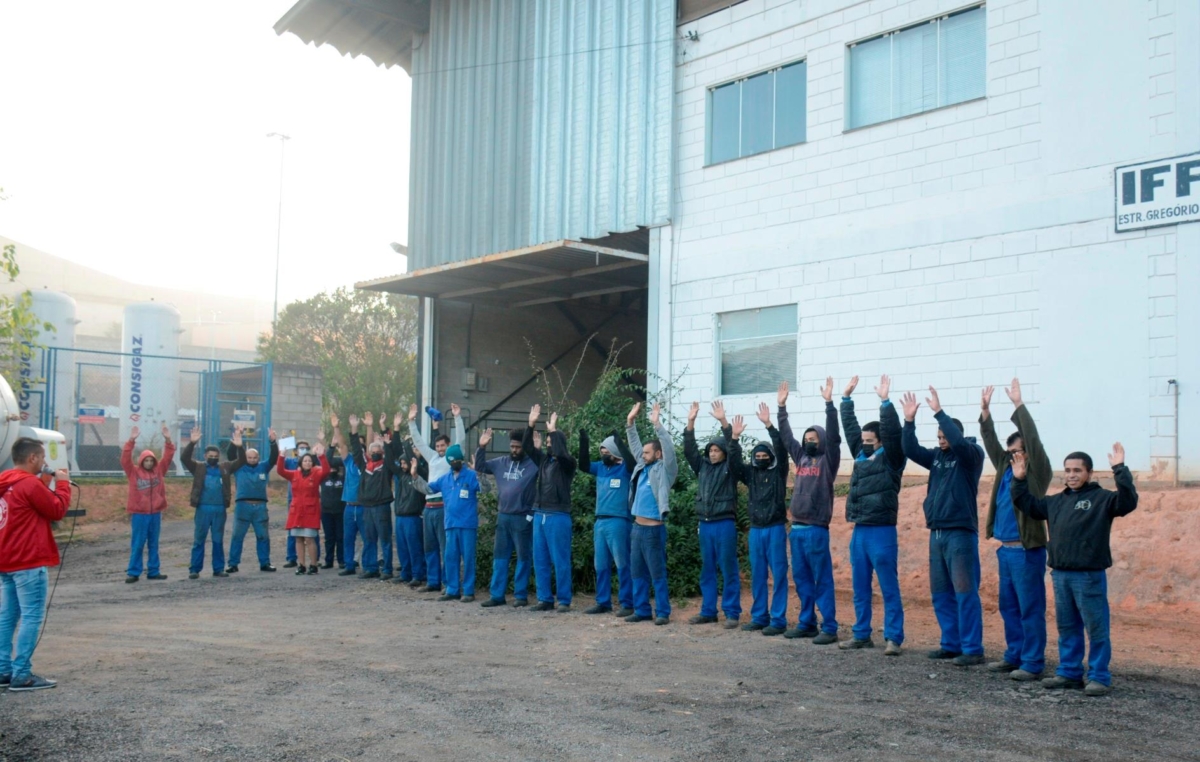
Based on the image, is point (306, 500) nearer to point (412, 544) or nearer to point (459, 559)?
point (412, 544)

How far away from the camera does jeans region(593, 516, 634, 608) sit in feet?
38.5

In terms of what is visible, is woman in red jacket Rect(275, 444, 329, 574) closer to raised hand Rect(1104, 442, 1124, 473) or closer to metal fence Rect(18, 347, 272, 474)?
metal fence Rect(18, 347, 272, 474)

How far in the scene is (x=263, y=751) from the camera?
6.18 metres

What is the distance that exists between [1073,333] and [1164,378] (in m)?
1.11

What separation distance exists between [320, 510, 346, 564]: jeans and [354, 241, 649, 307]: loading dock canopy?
4.51 m

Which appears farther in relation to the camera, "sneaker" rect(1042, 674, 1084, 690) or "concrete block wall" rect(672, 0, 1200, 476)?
"concrete block wall" rect(672, 0, 1200, 476)

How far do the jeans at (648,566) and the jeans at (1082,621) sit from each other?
436 centimetres

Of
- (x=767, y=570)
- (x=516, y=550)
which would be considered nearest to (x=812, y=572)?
(x=767, y=570)

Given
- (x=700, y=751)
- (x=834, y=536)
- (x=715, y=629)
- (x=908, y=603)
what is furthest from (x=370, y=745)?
(x=834, y=536)

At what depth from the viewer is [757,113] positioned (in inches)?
630

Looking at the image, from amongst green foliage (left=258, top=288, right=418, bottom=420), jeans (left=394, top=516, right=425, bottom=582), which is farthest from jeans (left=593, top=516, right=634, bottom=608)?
green foliage (left=258, top=288, right=418, bottom=420)

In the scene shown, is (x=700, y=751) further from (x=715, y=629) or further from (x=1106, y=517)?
(x=715, y=629)

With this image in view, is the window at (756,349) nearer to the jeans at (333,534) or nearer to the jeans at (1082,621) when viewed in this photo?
the jeans at (333,534)

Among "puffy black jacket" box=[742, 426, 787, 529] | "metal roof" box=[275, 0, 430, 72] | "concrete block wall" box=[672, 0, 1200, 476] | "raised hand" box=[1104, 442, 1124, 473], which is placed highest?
"metal roof" box=[275, 0, 430, 72]
